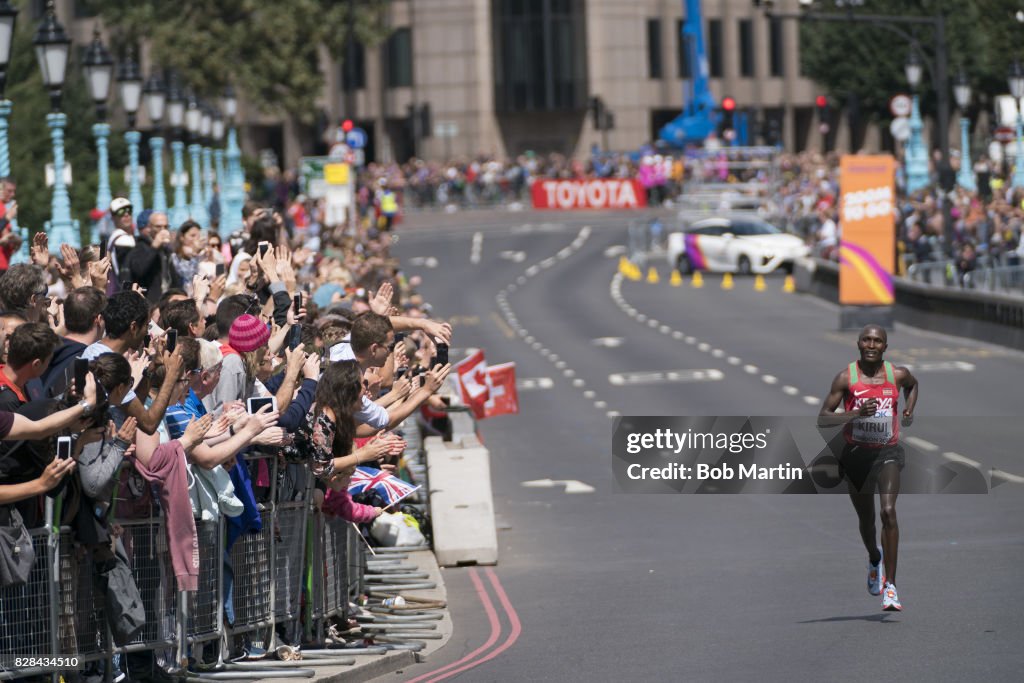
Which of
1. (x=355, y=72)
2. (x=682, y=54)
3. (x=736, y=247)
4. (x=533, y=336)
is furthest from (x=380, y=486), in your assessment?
(x=682, y=54)

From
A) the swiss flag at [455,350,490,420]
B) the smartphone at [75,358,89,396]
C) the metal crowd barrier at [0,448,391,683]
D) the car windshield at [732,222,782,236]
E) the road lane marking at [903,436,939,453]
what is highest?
the smartphone at [75,358,89,396]

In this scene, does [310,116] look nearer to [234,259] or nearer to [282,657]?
[234,259]

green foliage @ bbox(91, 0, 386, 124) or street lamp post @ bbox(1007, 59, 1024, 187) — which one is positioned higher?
green foliage @ bbox(91, 0, 386, 124)

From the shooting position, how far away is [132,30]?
2702 inches

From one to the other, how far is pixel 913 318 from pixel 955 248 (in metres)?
3.39

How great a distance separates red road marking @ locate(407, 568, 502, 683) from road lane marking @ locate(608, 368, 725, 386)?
1623 cm

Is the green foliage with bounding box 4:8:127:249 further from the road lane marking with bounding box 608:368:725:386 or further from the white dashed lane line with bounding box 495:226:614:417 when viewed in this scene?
the road lane marking with bounding box 608:368:725:386

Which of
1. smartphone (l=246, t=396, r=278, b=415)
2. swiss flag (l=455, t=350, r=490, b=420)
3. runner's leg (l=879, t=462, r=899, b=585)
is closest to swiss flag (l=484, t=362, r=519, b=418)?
swiss flag (l=455, t=350, r=490, b=420)

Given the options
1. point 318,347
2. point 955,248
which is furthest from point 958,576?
point 955,248

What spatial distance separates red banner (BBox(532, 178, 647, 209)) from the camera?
80.9 m

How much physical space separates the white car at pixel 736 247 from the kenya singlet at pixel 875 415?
4183 centimetres

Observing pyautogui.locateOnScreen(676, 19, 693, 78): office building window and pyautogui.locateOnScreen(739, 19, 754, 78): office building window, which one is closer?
pyautogui.locateOnScreen(676, 19, 693, 78): office building window

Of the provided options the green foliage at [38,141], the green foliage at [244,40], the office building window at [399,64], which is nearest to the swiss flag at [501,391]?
the green foliage at [38,141]

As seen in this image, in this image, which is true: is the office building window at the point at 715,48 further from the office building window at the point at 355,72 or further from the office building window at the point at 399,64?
the office building window at the point at 355,72
